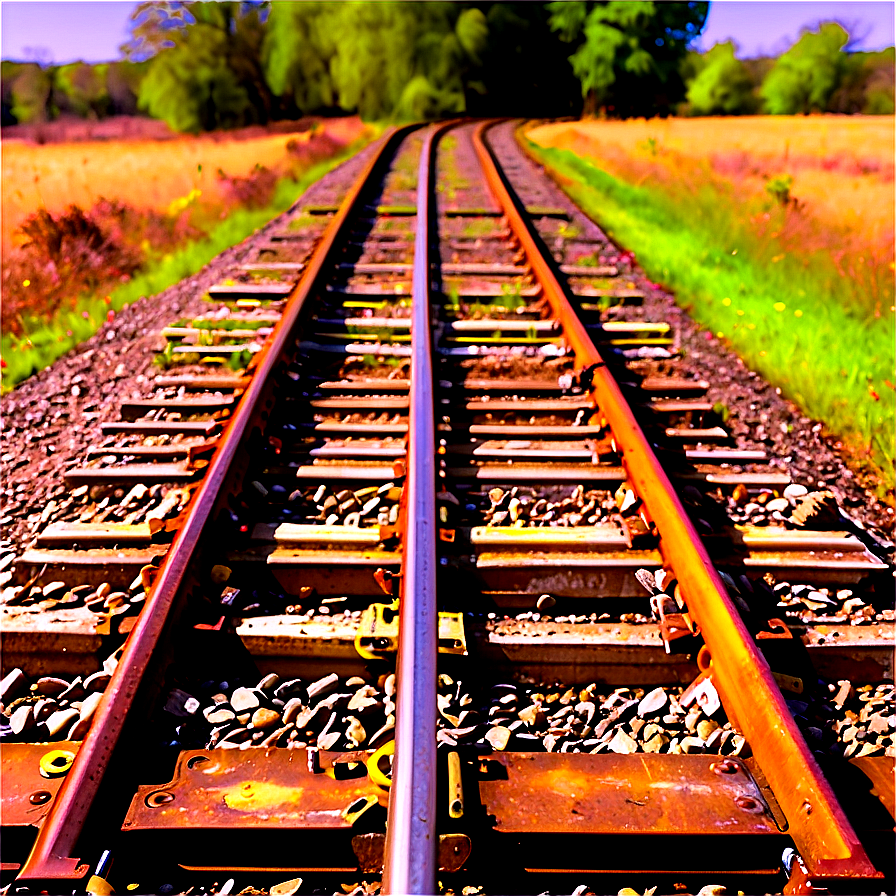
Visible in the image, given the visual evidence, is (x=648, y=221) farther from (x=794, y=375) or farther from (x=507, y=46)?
(x=507, y=46)

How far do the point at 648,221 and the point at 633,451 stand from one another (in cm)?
647

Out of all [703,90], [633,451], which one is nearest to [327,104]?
[633,451]

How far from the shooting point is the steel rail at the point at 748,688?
1584 millimetres

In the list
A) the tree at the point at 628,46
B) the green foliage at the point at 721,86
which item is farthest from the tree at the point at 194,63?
the green foliage at the point at 721,86

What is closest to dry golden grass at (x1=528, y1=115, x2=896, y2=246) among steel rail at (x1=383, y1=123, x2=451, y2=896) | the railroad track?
the railroad track

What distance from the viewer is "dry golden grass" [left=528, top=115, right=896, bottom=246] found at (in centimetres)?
792

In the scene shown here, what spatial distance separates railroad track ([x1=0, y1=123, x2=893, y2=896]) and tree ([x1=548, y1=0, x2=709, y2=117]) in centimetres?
3646

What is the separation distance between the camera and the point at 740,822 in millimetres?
1723

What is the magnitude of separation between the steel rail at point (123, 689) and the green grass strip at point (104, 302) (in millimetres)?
2040

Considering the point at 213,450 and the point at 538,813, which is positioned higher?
the point at 213,450

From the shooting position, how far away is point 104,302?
565 cm

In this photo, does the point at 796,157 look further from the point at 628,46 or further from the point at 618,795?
the point at 628,46

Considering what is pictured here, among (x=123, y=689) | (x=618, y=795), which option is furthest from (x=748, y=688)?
(x=123, y=689)

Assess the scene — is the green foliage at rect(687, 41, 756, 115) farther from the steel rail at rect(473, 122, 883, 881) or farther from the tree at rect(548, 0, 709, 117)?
the steel rail at rect(473, 122, 883, 881)
